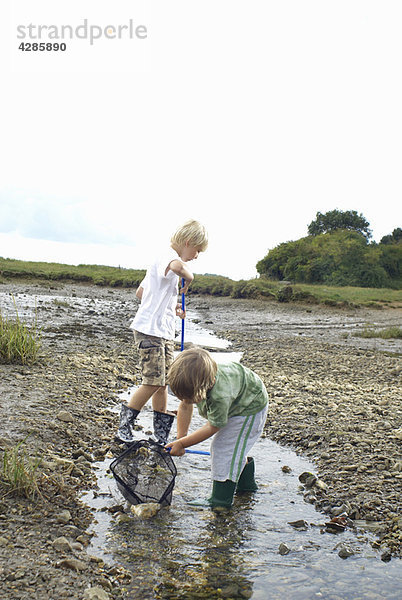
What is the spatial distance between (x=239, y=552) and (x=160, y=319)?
223 cm

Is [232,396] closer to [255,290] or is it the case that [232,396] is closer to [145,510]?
[145,510]

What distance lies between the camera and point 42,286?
2777 centimetres

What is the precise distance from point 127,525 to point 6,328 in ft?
16.4

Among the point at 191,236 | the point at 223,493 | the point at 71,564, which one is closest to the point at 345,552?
the point at 223,493

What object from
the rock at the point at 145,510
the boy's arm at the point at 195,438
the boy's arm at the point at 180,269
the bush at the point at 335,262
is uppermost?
the bush at the point at 335,262

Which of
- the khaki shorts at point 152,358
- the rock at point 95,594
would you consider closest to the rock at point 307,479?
the khaki shorts at point 152,358

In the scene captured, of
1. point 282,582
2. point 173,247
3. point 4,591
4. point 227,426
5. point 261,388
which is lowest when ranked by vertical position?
point 282,582

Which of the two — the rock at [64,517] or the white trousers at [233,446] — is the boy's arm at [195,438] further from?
the rock at [64,517]

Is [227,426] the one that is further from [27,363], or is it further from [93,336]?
[93,336]

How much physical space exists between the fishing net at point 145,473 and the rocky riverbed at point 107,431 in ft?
1.16

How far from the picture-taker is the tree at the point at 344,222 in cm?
6216

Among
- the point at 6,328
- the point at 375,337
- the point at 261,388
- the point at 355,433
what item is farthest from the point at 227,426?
the point at 375,337

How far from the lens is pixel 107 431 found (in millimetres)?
5816

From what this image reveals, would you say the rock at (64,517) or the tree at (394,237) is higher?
the tree at (394,237)
